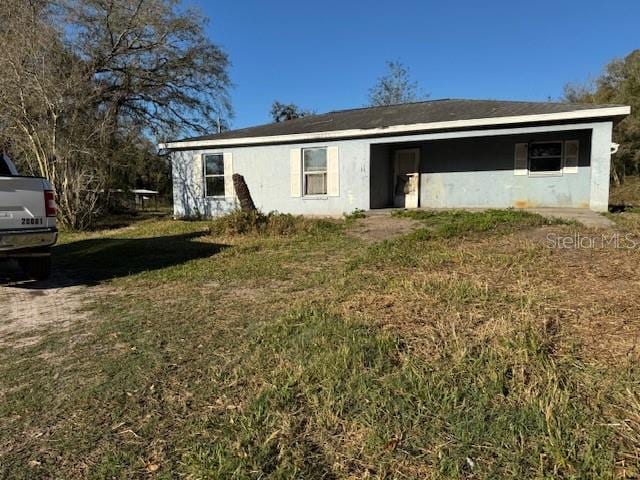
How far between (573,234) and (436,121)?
5578mm

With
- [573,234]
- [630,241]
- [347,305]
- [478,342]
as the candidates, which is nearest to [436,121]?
[573,234]

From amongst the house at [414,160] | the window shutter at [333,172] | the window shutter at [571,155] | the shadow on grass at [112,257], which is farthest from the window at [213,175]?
the window shutter at [571,155]

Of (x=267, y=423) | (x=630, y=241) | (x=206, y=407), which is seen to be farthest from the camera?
(x=630, y=241)

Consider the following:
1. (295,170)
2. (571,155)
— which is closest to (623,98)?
(571,155)

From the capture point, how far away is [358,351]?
125 inches

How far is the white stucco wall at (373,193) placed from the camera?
11234mm

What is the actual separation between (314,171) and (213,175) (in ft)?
11.5

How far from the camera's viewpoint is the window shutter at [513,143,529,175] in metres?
12.9

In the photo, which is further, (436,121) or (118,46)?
(118,46)

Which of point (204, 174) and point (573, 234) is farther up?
point (204, 174)

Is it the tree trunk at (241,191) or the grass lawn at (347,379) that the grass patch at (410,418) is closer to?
the grass lawn at (347,379)

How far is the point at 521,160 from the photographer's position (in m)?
13.0

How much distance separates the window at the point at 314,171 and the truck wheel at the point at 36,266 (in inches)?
338

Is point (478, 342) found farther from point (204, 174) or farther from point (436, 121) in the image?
point (204, 174)
